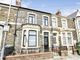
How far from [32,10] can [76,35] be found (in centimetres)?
1113

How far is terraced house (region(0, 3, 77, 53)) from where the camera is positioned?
15344 mm

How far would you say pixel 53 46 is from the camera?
18.6 meters

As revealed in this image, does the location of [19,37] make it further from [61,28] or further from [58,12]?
[58,12]

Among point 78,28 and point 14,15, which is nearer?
point 14,15

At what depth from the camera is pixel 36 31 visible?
16.8 meters

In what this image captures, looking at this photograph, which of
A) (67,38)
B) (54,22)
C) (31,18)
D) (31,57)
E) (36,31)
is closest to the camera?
(31,57)

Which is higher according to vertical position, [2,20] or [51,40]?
[2,20]

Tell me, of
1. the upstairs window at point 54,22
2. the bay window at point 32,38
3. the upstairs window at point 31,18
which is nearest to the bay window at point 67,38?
the upstairs window at point 54,22

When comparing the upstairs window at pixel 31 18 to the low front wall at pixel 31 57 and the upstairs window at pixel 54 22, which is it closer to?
the upstairs window at pixel 54 22

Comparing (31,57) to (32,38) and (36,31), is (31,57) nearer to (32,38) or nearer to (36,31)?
(32,38)

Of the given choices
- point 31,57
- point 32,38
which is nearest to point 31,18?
point 32,38

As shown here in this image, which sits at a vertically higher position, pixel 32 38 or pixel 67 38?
pixel 32 38

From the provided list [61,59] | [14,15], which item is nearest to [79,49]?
[61,59]

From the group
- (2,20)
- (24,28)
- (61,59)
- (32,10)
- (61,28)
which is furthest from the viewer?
(61,28)
